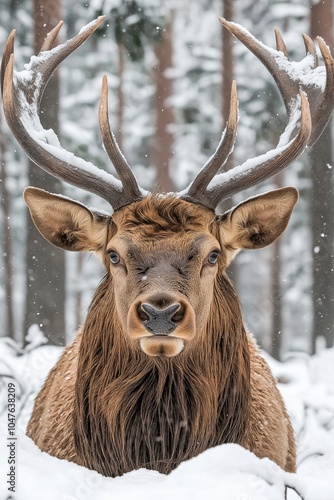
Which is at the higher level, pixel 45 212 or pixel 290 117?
pixel 290 117

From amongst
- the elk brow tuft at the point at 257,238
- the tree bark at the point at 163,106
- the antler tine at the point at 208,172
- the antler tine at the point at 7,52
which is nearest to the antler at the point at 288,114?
the antler tine at the point at 208,172

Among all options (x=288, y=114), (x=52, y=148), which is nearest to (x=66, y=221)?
(x=52, y=148)

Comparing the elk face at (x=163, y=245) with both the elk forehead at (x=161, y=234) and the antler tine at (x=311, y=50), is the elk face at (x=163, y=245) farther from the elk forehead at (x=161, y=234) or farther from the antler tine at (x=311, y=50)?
the antler tine at (x=311, y=50)

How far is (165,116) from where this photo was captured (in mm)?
16203

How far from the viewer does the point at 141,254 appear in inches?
189

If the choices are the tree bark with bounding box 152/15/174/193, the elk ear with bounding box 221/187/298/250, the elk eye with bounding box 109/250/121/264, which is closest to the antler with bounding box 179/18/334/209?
the elk ear with bounding box 221/187/298/250

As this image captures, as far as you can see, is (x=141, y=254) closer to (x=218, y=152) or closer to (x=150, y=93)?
(x=218, y=152)

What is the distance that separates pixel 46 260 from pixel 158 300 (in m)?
8.43

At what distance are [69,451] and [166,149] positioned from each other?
35.9 ft

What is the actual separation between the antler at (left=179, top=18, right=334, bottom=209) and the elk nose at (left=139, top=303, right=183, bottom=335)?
1097 mm

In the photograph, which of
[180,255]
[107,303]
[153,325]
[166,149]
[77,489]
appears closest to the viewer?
[77,489]

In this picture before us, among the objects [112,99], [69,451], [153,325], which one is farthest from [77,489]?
[112,99]

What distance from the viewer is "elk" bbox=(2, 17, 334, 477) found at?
15.8 feet

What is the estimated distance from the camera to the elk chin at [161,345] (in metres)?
4.46
